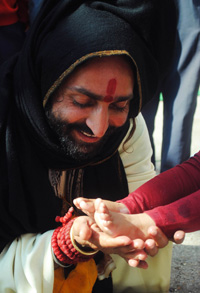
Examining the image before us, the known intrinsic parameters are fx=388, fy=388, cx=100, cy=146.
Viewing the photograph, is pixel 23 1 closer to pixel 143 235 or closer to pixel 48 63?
pixel 48 63

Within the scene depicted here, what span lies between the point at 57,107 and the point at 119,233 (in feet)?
1.99

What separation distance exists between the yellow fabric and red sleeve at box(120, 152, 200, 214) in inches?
13.8

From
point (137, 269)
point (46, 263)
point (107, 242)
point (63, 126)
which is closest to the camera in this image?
point (107, 242)

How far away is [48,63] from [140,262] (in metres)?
0.89

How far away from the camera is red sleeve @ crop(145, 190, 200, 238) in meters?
1.60

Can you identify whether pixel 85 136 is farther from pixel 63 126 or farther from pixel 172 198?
pixel 172 198

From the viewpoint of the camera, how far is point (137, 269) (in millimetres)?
2002

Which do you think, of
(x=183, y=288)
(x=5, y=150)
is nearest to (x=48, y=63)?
(x=5, y=150)

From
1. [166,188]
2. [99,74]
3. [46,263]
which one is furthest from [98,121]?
[46,263]

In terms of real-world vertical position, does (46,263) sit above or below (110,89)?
below

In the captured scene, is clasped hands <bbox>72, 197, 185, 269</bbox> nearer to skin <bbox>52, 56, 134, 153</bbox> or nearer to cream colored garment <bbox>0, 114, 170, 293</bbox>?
cream colored garment <bbox>0, 114, 170, 293</bbox>

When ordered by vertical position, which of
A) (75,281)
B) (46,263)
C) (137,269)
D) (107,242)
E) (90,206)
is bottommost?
(137,269)

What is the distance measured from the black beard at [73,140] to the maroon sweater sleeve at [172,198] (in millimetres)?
271

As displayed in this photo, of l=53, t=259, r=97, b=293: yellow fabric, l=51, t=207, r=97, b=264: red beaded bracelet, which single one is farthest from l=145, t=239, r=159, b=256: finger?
l=53, t=259, r=97, b=293: yellow fabric
